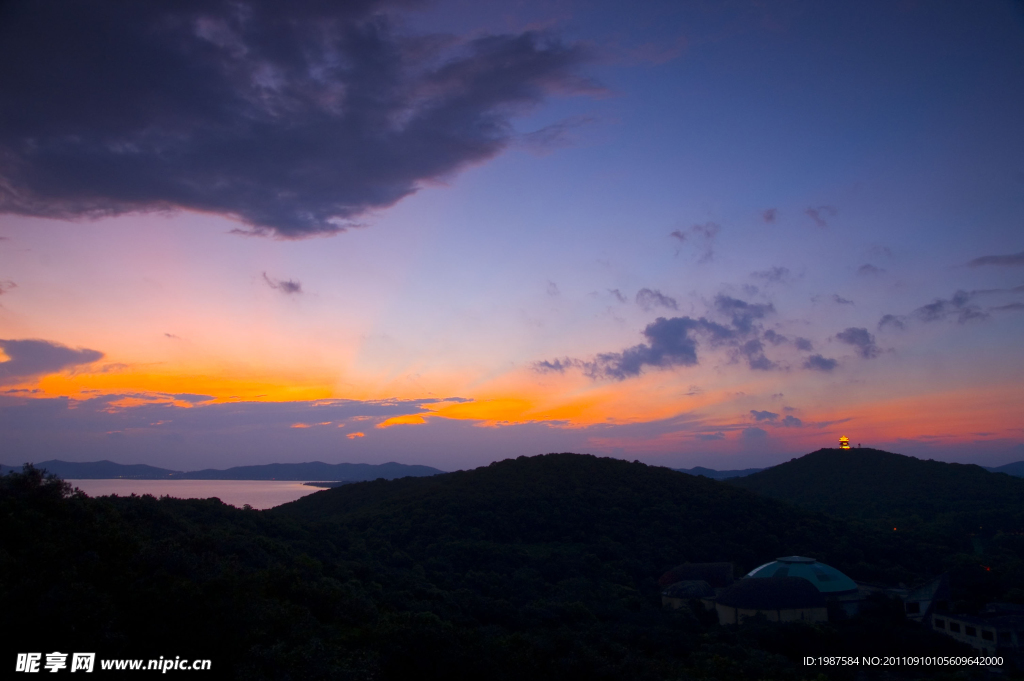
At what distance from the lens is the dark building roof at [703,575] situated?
41844 millimetres

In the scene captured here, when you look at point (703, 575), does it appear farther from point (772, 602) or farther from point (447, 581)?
point (447, 581)

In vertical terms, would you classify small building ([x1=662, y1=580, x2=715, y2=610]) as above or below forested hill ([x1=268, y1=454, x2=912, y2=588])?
below

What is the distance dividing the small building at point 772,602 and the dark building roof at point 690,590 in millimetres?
2183

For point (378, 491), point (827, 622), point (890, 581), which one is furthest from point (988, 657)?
point (378, 491)

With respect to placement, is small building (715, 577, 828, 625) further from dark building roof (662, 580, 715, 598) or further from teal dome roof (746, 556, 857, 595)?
teal dome roof (746, 556, 857, 595)

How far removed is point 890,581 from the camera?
47719 mm

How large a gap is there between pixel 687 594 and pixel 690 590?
453 millimetres

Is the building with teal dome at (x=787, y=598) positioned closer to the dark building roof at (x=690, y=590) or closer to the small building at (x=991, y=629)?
the dark building roof at (x=690, y=590)

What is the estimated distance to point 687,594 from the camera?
36.8 m

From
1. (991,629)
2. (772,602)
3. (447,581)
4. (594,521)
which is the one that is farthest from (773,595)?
(594,521)

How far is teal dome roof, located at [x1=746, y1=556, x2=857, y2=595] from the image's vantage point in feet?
121

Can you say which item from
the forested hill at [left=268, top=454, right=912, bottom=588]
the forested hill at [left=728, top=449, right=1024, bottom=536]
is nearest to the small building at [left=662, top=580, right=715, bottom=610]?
the forested hill at [left=268, top=454, right=912, bottom=588]

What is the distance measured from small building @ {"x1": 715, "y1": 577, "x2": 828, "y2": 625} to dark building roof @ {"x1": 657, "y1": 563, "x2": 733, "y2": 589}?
23.9 feet

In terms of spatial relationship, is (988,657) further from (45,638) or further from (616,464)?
(616,464)
